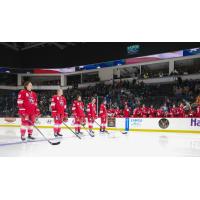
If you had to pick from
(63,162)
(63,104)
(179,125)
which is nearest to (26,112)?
(63,104)

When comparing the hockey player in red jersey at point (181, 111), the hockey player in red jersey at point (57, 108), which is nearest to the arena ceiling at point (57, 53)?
the hockey player in red jersey at point (181, 111)

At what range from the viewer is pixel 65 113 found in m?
7.88

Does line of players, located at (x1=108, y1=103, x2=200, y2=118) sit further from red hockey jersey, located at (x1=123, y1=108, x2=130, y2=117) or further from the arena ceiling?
the arena ceiling

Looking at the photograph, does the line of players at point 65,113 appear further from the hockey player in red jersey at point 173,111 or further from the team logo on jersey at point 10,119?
the team logo on jersey at point 10,119

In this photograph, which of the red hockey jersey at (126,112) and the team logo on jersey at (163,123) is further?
the red hockey jersey at (126,112)

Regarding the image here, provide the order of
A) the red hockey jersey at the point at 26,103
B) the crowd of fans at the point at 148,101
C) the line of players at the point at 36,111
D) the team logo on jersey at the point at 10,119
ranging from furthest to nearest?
the team logo on jersey at the point at 10,119, the crowd of fans at the point at 148,101, the line of players at the point at 36,111, the red hockey jersey at the point at 26,103

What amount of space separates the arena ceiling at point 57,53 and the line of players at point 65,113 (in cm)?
702

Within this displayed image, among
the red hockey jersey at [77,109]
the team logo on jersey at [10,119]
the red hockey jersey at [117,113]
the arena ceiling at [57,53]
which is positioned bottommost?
the team logo on jersey at [10,119]

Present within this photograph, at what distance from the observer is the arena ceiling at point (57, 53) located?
1922cm

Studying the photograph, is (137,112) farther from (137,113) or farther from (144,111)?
(144,111)

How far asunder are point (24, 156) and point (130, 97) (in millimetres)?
9885

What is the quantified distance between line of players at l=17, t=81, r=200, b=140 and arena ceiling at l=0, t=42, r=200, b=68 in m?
7.02

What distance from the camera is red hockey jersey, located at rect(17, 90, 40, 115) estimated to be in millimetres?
6160

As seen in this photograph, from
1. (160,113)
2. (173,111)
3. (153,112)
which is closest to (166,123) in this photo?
(160,113)
